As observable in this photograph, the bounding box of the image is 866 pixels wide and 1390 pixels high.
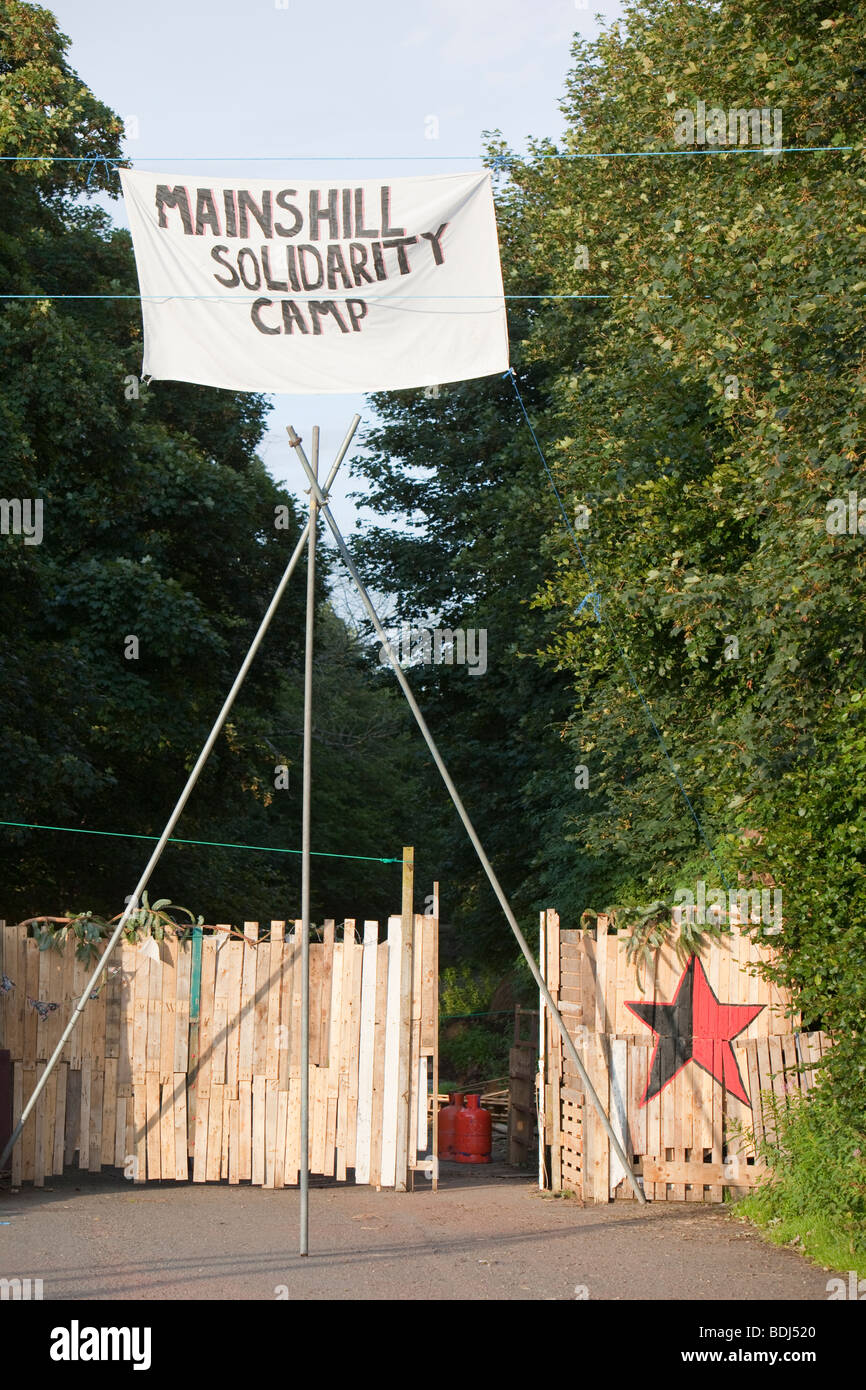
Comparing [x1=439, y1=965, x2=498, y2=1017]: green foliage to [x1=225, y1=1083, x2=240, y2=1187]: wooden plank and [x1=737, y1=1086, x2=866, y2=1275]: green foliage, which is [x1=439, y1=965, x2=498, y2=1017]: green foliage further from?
[x1=737, y1=1086, x2=866, y2=1275]: green foliage

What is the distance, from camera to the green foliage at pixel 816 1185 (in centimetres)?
824

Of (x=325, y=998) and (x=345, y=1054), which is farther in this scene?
(x=325, y=998)

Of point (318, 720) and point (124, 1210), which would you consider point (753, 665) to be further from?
point (318, 720)

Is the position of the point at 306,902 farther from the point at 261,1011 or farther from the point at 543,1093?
the point at 543,1093

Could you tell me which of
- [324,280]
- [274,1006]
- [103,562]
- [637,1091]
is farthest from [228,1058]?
[103,562]

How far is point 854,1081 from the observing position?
8430mm

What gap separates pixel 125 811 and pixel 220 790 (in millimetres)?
1763

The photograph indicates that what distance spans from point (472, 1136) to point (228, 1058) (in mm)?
4850

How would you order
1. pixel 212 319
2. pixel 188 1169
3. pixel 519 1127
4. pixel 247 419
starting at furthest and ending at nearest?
pixel 247 419
pixel 519 1127
pixel 188 1169
pixel 212 319

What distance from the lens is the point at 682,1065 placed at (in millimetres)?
10508

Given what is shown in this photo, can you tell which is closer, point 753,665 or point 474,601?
point 753,665

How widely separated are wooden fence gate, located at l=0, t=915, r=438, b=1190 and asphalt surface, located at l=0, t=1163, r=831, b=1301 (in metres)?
0.31

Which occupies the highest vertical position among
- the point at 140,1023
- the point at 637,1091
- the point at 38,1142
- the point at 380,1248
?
the point at 140,1023

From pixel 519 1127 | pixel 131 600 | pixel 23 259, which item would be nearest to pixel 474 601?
pixel 131 600
